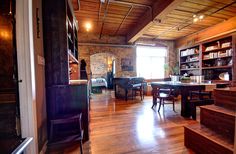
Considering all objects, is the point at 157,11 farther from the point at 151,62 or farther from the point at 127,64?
the point at 151,62

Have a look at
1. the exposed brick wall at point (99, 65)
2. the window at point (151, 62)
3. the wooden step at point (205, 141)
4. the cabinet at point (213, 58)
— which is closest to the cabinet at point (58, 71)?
the wooden step at point (205, 141)

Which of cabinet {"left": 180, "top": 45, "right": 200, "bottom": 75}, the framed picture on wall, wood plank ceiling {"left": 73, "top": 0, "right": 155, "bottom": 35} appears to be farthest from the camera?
the framed picture on wall

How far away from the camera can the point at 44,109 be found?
1870 millimetres

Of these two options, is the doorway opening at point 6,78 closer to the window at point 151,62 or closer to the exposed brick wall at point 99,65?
the window at point 151,62

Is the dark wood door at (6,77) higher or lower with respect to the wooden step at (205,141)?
higher

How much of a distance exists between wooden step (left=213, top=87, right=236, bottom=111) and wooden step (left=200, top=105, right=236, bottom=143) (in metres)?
0.11

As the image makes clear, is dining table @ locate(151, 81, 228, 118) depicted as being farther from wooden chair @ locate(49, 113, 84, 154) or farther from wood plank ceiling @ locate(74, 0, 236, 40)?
wooden chair @ locate(49, 113, 84, 154)

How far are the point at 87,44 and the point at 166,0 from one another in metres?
4.08

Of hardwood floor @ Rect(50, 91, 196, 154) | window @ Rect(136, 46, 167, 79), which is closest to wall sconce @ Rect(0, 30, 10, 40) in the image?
hardwood floor @ Rect(50, 91, 196, 154)

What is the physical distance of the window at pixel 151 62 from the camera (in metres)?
7.28

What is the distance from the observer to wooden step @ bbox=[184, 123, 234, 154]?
140 cm

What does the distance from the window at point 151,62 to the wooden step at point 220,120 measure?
5430 millimetres

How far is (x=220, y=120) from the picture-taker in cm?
165

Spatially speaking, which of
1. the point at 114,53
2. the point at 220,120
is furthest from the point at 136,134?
the point at 114,53
